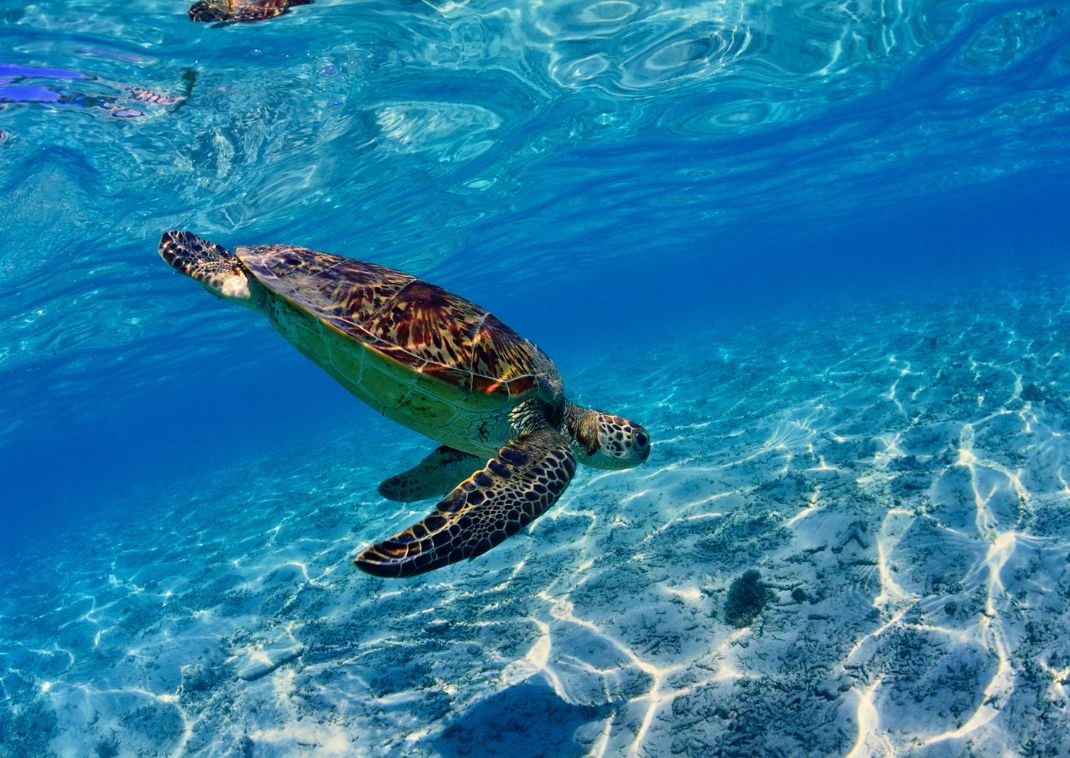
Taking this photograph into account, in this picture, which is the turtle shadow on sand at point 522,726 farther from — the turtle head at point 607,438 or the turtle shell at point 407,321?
the turtle shell at point 407,321

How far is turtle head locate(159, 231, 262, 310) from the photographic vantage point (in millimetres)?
4941

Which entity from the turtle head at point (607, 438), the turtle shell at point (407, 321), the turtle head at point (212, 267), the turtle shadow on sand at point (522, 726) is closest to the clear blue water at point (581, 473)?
the turtle shadow on sand at point (522, 726)

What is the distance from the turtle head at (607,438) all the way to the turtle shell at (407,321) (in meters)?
0.67

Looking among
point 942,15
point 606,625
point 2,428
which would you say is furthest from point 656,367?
point 2,428

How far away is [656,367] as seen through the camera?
73.5 ft

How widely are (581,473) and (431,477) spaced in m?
5.59

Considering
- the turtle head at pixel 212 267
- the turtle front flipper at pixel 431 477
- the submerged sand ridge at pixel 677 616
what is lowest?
the submerged sand ridge at pixel 677 616

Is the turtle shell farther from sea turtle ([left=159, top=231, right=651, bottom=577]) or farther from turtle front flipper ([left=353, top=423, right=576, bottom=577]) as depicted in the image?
turtle front flipper ([left=353, top=423, right=576, bottom=577])

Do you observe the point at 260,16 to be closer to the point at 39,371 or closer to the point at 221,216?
the point at 221,216

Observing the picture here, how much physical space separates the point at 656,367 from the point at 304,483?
1321 cm

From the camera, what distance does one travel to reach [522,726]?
16.5 feet

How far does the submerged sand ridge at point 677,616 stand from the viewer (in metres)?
4.61

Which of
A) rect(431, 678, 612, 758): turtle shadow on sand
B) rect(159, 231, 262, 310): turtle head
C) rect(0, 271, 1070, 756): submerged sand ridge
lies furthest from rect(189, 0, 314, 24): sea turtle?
rect(431, 678, 612, 758): turtle shadow on sand

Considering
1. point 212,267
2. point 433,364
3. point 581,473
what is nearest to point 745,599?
point 433,364
